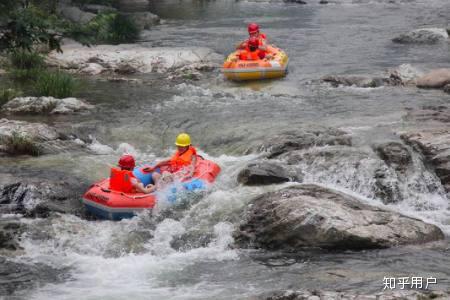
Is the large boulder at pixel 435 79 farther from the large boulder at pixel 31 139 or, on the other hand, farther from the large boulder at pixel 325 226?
the large boulder at pixel 31 139

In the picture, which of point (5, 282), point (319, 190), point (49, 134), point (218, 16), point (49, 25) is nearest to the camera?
point (49, 25)

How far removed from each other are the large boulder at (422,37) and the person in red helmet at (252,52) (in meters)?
5.34

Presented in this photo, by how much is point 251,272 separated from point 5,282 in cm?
246

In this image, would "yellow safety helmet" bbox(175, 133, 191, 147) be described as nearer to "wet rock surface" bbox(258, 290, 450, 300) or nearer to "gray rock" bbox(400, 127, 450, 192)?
"gray rock" bbox(400, 127, 450, 192)

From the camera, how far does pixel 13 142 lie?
10.6 metres

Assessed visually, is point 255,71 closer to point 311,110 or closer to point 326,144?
point 311,110

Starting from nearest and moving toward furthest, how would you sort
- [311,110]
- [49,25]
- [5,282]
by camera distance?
[49,25], [5,282], [311,110]

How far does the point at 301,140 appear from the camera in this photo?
1063 cm

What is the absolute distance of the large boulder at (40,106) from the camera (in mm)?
13023

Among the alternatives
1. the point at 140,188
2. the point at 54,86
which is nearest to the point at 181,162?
the point at 140,188

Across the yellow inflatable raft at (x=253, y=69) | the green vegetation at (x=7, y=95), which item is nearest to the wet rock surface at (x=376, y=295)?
the green vegetation at (x=7, y=95)

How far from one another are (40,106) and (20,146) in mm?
2687

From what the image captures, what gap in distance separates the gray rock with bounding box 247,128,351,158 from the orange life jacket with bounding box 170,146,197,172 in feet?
4.29

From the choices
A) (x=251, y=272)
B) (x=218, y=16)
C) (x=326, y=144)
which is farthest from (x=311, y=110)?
(x=218, y=16)
